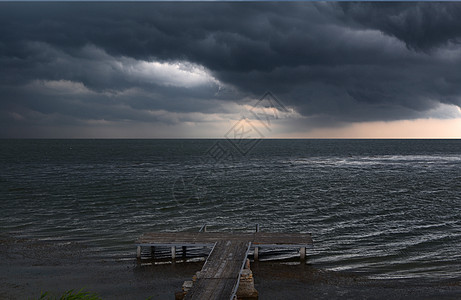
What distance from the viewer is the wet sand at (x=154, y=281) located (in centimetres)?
1627

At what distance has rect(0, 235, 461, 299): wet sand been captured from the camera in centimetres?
1627

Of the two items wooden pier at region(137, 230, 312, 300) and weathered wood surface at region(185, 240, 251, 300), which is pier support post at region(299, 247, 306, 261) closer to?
wooden pier at region(137, 230, 312, 300)

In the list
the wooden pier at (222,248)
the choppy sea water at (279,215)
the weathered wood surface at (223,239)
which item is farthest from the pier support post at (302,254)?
the choppy sea water at (279,215)

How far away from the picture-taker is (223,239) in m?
20.7

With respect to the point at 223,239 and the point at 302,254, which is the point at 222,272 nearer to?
the point at 223,239

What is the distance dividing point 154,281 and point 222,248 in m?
3.67

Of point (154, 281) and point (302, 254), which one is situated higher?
point (302, 254)

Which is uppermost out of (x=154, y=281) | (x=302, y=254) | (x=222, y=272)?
(x=222, y=272)

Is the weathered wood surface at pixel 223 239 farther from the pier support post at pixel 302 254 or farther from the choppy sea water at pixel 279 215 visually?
the choppy sea water at pixel 279 215

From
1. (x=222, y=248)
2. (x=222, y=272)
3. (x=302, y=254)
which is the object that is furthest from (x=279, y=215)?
(x=222, y=272)

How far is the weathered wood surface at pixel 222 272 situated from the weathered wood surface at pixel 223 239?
772 mm

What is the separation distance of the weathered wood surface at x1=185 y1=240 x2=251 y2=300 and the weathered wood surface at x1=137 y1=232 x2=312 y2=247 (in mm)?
772

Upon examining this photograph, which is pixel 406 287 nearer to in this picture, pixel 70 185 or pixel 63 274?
pixel 63 274

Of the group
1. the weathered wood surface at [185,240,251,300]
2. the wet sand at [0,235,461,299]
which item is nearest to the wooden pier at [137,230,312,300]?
the weathered wood surface at [185,240,251,300]
